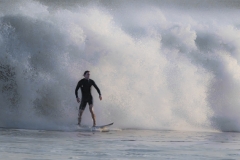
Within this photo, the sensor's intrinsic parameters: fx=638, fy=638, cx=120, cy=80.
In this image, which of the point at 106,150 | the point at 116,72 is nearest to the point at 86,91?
the point at 116,72

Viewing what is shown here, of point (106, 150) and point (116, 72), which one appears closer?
point (106, 150)

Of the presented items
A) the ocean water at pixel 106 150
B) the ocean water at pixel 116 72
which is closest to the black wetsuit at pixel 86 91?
the ocean water at pixel 116 72

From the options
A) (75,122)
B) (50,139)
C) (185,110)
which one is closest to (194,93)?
(185,110)

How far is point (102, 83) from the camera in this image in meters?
20.7

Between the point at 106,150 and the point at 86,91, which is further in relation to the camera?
the point at 86,91

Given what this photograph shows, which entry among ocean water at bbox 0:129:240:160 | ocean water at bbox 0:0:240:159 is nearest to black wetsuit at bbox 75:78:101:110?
ocean water at bbox 0:0:240:159

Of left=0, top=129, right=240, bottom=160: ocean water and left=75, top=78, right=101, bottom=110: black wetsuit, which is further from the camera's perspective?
left=75, top=78, right=101, bottom=110: black wetsuit

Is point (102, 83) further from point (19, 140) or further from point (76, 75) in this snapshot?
point (19, 140)

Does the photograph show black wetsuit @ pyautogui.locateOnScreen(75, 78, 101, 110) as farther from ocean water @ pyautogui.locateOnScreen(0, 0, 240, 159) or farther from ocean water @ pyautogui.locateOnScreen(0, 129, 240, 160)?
ocean water @ pyautogui.locateOnScreen(0, 129, 240, 160)

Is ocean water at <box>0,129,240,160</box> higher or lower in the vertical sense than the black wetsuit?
lower

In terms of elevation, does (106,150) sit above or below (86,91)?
below

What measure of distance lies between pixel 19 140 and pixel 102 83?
8.75 metres

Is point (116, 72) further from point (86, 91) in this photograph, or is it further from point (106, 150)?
point (106, 150)

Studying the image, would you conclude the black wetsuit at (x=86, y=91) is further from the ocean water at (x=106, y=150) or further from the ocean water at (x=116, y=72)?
A: the ocean water at (x=106, y=150)
